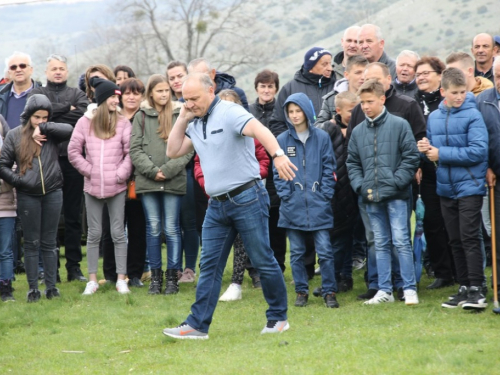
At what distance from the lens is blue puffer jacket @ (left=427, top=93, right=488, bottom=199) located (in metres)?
7.89

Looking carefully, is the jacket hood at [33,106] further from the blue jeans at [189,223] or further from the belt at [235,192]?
the belt at [235,192]

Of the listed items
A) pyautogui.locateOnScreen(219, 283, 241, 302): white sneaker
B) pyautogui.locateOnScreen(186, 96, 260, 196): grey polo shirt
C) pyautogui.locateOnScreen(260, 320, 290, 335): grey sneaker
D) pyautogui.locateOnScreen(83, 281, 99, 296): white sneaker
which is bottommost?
pyautogui.locateOnScreen(219, 283, 241, 302): white sneaker

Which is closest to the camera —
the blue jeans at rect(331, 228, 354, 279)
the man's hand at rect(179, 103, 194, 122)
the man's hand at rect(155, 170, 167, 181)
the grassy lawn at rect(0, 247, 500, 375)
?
the grassy lawn at rect(0, 247, 500, 375)

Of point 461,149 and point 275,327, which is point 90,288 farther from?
point 461,149

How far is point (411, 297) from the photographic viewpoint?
27.3 feet

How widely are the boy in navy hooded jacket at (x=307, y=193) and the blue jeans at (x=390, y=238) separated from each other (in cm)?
50

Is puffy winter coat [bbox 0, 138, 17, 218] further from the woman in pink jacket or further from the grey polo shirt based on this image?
the grey polo shirt

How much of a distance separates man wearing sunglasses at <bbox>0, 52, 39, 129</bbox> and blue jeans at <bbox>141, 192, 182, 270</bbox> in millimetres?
2644

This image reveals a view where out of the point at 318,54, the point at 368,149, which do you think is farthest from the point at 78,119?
the point at 368,149

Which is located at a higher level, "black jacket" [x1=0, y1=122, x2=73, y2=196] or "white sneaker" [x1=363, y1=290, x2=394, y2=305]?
"black jacket" [x1=0, y1=122, x2=73, y2=196]

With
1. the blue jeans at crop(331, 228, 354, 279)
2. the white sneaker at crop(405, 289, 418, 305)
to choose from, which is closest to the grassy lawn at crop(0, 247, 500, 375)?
the white sneaker at crop(405, 289, 418, 305)

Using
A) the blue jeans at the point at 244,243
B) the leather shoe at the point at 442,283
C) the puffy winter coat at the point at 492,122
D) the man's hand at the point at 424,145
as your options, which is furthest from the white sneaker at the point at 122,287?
the puffy winter coat at the point at 492,122

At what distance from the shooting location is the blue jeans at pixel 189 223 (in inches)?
403

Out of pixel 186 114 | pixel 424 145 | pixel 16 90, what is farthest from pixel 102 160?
pixel 424 145
